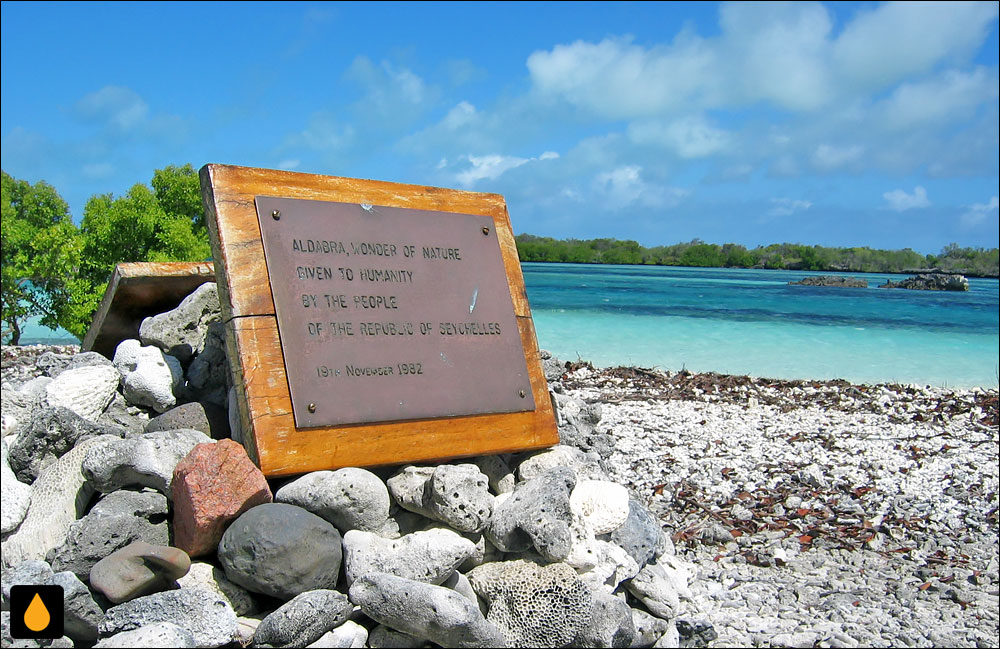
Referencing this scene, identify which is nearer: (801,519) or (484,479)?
(484,479)

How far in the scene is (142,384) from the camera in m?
4.26

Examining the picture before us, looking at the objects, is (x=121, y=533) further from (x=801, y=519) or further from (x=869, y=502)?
(x=869, y=502)

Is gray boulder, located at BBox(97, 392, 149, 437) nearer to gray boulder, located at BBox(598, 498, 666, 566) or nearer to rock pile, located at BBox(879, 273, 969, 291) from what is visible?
gray boulder, located at BBox(598, 498, 666, 566)

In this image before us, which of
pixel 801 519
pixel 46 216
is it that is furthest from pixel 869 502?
pixel 46 216

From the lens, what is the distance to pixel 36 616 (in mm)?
2949

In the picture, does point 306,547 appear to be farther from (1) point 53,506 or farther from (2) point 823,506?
(2) point 823,506

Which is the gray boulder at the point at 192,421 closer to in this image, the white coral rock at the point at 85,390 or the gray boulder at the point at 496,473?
the white coral rock at the point at 85,390

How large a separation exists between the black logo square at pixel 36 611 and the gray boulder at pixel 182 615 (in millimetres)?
196

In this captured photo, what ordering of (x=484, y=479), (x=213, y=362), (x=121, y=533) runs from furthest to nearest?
(x=213, y=362) < (x=484, y=479) < (x=121, y=533)

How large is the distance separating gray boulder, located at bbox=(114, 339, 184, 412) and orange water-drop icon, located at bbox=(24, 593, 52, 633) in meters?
1.49

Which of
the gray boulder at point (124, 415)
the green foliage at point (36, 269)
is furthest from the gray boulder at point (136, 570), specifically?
the green foliage at point (36, 269)

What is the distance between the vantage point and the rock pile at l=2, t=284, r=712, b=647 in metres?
3.01

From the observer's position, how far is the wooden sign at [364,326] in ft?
11.7

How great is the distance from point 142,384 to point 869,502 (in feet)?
16.8
